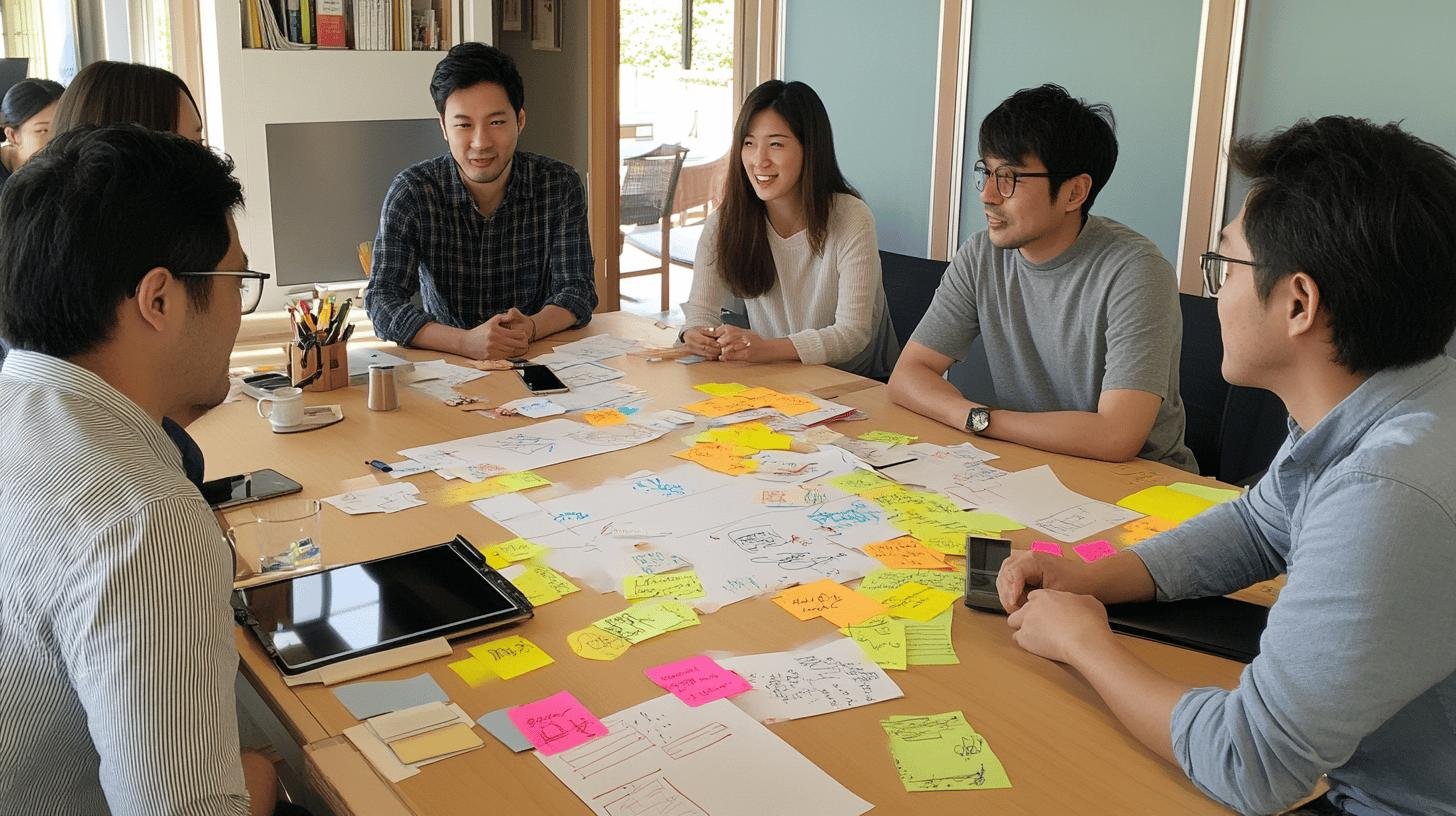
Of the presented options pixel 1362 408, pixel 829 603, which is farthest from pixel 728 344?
pixel 1362 408

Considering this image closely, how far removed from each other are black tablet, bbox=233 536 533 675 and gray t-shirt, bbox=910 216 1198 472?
1290mm

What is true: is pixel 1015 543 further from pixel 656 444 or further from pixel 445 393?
pixel 445 393

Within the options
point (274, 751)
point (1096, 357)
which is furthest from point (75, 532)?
point (1096, 357)

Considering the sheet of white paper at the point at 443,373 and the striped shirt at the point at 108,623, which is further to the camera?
the sheet of white paper at the point at 443,373

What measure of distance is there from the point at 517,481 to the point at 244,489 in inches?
17.5

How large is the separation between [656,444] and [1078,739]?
3.57 ft

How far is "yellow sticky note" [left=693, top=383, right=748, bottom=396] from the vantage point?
99.6 inches

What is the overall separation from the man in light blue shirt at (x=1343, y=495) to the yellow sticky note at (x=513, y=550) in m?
0.74

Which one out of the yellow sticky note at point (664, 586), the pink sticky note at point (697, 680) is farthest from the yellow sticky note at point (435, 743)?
the yellow sticky note at point (664, 586)

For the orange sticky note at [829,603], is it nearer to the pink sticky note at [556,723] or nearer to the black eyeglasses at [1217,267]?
the pink sticky note at [556,723]

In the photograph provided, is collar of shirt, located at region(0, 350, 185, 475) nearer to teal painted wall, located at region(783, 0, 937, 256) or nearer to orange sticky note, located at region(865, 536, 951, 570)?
orange sticky note, located at region(865, 536, 951, 570)

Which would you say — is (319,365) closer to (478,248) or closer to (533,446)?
(533,446)

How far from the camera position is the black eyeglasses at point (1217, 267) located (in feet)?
4.41

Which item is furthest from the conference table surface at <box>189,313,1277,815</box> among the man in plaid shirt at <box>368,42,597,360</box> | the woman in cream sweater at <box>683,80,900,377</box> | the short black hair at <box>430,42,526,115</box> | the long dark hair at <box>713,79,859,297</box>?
the short black hair at <box>430,42,526,115</box>
